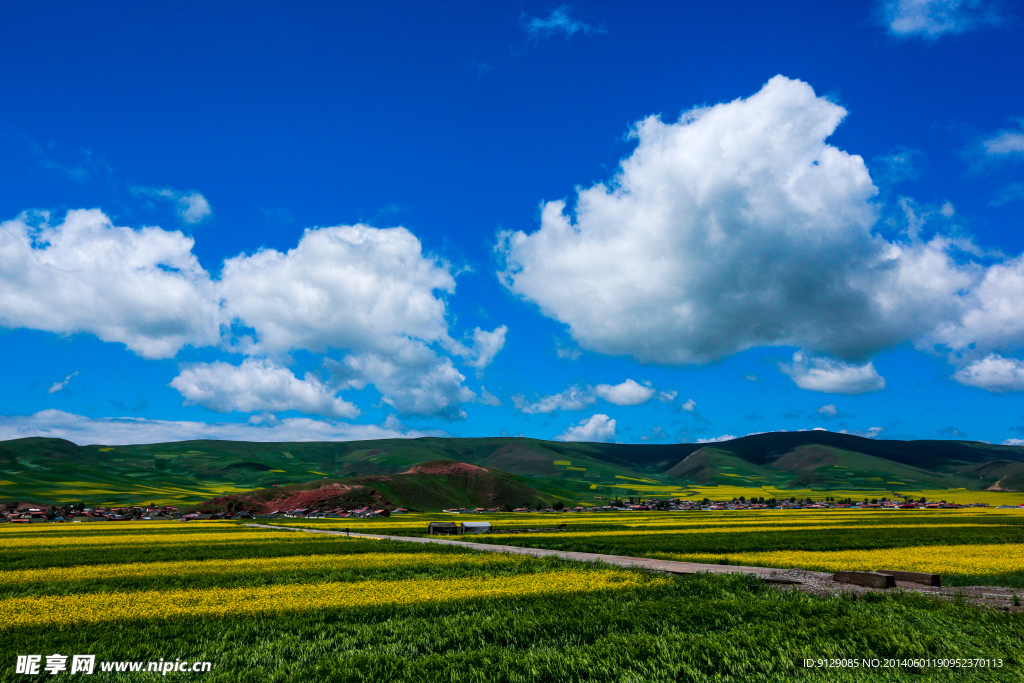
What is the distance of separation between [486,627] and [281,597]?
9107 millimetres

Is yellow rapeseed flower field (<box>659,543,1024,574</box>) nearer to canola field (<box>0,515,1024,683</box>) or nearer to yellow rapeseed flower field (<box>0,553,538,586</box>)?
canola field (<box>0,515,1024,683</box>)

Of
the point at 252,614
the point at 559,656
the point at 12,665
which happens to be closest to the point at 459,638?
the point at 559,656

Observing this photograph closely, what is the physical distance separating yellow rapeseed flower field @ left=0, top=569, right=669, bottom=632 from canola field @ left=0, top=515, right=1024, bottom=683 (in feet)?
0.32

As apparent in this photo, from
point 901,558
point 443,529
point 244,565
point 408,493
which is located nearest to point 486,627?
point 244,565

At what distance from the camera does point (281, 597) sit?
18.8m

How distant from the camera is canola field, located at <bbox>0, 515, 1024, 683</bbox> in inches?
414

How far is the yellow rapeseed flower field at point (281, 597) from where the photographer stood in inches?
635

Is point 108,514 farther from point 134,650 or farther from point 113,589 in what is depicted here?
point 134,650

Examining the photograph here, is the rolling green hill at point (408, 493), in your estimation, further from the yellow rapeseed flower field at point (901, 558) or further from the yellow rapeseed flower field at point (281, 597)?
the yellow rapeseed flower field at point (281, 597)

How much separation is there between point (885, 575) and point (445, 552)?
2316cm

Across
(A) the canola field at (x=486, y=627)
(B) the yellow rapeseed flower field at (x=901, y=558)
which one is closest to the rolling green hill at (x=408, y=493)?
(B) the yellow rapeseed flower field at (x=901, y=558)

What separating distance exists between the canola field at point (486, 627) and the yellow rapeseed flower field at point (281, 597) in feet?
0.32

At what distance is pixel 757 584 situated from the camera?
65.2 ft

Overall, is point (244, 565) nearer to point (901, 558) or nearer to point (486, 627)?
point (486, 627)
